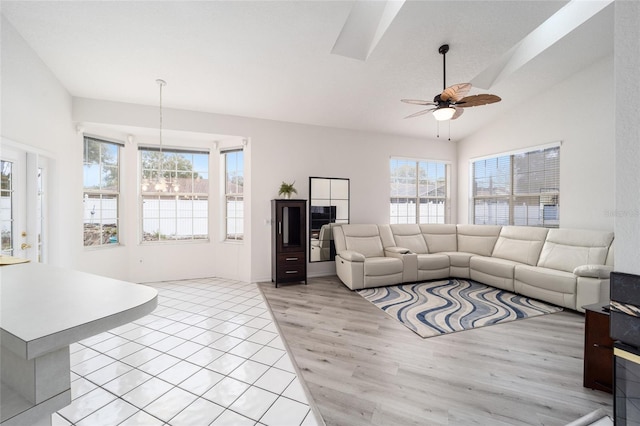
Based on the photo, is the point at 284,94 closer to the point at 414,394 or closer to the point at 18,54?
the point at 18,54

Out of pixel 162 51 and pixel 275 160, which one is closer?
pixel 162 51

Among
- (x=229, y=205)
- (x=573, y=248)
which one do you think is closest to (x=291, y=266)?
(x=229, y=205)

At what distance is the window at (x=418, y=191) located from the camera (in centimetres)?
579

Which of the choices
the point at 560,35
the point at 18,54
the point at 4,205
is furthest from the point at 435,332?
the point at 18,54

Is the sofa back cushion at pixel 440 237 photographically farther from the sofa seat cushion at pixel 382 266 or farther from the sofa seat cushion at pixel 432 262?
the sofa seat cushion at pixel 382 266

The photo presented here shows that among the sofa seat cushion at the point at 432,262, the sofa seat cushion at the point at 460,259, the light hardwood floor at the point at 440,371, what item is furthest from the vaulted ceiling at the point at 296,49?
the light hardwood floor at the point at 440,371

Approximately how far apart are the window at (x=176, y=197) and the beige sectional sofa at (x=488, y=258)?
2621 mm

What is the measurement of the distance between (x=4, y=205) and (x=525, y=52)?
21.6ft

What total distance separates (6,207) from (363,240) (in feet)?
15.0

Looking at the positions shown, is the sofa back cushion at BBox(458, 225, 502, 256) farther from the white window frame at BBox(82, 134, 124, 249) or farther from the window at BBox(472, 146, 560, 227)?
the white window frame at BBox(82, 134, 124, 249)

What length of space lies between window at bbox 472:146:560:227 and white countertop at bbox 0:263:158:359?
19.1 ft

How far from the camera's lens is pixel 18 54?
2500mm

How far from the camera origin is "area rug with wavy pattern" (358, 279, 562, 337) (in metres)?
3.02

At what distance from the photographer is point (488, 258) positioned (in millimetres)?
4629
